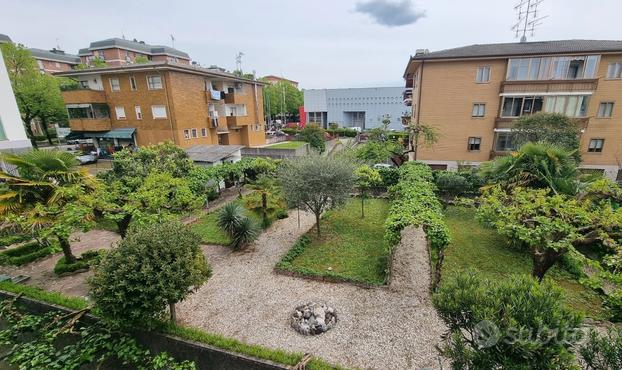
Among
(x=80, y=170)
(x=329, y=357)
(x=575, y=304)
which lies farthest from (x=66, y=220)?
(x=575, y=304)

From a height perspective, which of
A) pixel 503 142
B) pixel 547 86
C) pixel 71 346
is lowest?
pixel 71 346

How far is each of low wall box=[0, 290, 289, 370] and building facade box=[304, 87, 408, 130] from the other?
5639 cm

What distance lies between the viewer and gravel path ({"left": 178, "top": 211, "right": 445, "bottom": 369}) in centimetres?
653

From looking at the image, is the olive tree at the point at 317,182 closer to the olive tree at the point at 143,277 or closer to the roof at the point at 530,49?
the olive tree at the point at 143,277

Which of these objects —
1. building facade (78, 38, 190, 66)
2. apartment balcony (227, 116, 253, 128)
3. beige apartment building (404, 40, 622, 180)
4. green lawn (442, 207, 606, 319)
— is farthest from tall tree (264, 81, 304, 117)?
green lawn (442, 207, 606, 319)

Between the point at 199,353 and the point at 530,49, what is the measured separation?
1119 inches

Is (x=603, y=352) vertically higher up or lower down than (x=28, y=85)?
lower down

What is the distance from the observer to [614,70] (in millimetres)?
20188

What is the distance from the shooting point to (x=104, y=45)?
56344 mm

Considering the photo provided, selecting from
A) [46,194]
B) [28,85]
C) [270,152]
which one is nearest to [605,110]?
[270,152]

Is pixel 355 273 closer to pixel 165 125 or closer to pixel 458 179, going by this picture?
pixel 458 179

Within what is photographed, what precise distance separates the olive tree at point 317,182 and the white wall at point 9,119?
53.8 ft

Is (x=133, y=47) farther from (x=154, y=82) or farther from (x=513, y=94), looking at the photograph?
(x=513, y=94)

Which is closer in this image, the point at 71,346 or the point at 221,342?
the point at 221,342
